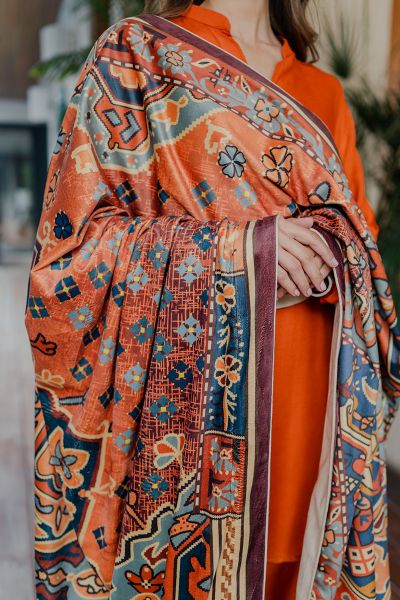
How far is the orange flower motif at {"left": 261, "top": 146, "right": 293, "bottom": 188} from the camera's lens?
79cm

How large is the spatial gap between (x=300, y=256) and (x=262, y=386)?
184 mm

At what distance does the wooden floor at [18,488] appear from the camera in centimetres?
147

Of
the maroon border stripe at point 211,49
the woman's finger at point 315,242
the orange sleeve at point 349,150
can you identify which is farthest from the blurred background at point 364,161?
the woman's finger at point 315,242

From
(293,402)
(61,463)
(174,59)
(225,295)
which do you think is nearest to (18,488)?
(61,463)

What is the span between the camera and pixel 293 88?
93cm

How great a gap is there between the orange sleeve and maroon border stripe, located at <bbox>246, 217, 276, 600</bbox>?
0.29m

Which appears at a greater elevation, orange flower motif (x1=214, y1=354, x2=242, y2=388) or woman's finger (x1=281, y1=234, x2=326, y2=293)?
woman's finger (x1=281, y1=234, x2=326, y2=293)

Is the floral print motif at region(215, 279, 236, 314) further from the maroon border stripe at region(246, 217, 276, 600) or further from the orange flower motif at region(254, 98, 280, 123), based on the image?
the orange flower motif at region(254, 98, 280, 123)

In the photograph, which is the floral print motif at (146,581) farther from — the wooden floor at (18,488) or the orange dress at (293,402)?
the wooden floor at (18,488)

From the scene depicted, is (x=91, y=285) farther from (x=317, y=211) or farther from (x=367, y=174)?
(x=367, y=174)

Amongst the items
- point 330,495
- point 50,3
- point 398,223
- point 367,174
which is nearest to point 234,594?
point 330,495

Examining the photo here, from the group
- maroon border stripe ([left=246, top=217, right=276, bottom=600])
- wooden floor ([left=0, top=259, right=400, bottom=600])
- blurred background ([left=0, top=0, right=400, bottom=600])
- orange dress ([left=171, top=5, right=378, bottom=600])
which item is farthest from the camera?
blurred background ([left=0, top=0, right=400, bottom=600])

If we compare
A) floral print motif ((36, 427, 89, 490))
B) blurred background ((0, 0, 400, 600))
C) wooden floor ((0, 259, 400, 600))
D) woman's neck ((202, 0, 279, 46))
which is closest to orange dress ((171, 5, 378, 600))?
woman's neck ((202, 0, 279, 46))

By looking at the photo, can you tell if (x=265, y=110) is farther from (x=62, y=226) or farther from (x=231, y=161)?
(x=62, y=226)
